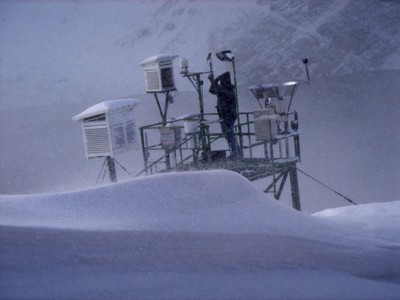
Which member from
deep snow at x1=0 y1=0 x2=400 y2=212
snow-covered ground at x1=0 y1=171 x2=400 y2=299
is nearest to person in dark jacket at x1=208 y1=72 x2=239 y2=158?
snow-covered ground at x1=0 y1=171 x2=400 y2=299

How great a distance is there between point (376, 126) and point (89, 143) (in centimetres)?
6061

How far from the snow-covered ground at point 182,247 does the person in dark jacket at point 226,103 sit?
367 inches

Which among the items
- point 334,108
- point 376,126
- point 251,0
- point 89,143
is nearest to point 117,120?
point 89,143

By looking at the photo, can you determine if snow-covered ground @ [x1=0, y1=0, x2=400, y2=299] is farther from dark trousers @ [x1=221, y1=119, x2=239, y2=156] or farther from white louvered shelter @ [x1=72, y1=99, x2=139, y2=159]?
dark trousers @ [x1=221, y1=119, x2=239, y2=156]

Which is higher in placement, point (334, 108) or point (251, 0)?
point (251, 0)

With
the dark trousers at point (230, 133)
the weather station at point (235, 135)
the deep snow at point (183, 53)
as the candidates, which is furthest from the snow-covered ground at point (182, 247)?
the deep snow at point (183, 53)

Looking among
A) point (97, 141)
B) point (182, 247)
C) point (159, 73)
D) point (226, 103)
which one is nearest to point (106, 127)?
point (97, 141)

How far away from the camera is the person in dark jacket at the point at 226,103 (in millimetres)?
12547

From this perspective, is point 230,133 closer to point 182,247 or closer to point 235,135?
point 235,135

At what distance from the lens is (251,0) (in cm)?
15938

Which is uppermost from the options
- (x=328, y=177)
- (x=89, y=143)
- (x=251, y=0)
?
(x=251, y=0)

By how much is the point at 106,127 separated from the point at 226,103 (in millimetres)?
2771

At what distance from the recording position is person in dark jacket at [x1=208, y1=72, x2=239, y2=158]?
41.2ft

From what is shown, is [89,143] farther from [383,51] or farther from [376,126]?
[383,51]
